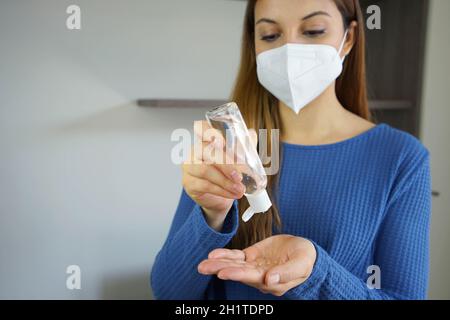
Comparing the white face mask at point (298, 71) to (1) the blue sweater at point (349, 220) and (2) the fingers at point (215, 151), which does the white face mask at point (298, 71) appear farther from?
(2) the fingers at point (215, 151)

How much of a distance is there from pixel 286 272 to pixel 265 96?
23 centimetres

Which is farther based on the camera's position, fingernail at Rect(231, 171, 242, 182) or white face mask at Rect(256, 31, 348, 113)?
white face mask at Rect(256, 31, 348, 113)

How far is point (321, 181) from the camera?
0.41 meters

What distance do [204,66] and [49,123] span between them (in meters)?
0.26

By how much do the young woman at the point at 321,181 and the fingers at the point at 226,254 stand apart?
19 mm

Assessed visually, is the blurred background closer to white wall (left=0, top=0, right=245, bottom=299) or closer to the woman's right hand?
white wall (left=0, top=0, right=245, bottom=299)

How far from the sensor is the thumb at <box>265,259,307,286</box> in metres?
0.27

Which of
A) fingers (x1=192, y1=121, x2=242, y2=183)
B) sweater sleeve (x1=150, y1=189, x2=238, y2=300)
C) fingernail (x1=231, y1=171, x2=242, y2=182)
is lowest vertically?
sweater sleeve (x1=150, y1=189, x2=238, y2=300)

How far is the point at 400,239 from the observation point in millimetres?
372

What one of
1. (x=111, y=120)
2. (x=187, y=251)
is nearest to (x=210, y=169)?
(x=187, y=251)

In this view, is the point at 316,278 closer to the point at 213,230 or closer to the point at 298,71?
the point at 213,230

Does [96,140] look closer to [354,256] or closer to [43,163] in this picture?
[43,163]

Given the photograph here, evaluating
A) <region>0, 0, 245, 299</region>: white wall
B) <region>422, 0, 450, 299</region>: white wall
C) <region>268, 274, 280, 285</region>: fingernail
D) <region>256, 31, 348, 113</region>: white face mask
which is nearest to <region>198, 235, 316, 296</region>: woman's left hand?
<region>268, 274, 280, 285</region>: fingernail

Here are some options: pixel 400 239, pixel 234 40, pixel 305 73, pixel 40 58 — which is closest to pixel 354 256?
pixel 400 239
